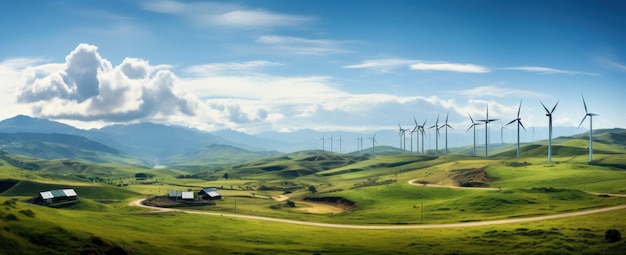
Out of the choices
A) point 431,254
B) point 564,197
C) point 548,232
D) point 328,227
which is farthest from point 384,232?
point 564,197

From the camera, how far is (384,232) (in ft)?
463

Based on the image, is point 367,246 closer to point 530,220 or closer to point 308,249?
point 308,249

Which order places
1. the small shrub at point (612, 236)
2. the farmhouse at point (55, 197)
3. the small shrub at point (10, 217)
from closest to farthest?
the small shrub at point (10, 217) → the small shrub at point (612, 236) → the farmhouse at point (55, 197)

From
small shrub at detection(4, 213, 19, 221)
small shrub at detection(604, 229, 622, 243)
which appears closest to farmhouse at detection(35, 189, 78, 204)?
small shrub at detection(4, 213, 19, 221)

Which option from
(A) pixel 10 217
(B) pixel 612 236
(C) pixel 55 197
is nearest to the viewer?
(A) pixel 10 217

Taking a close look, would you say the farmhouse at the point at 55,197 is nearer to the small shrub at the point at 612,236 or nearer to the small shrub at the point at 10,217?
the small shrub at the point at 10,217

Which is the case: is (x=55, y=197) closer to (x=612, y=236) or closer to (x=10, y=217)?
(x=10, y=217)

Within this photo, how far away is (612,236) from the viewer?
10938cm

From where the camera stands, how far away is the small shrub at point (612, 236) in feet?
358

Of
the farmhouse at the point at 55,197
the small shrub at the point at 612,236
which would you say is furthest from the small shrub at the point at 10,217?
the small shrub at the point at 612,236

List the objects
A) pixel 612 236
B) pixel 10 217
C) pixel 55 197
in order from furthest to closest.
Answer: pixel 55 197, pixel 612 236, pixel 10 217

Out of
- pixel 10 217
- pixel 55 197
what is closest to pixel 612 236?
pixel 10 217

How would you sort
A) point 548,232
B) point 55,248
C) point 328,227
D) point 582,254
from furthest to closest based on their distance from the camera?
point 328,227
point 548,232
point 582,254
point 55,248

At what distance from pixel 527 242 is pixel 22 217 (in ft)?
361
